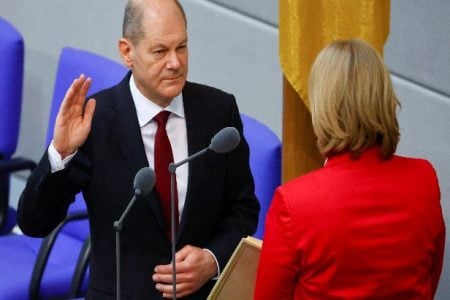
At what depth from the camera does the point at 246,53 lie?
438cm

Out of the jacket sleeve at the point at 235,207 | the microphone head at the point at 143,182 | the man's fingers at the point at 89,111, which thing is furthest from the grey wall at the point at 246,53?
the microphone head at the point at 143,182

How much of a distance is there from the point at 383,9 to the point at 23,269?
1689 mm

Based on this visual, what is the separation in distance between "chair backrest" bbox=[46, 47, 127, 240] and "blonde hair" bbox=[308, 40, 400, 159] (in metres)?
1.72

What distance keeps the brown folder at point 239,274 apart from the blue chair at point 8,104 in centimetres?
192

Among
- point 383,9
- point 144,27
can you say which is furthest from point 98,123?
point 383,9

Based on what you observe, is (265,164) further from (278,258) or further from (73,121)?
(278,258)

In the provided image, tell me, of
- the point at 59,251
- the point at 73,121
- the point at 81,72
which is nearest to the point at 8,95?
the point at 81,72

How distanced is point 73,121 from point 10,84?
5.91ft

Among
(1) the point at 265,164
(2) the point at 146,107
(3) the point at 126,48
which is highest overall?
(3) the point at 126,48

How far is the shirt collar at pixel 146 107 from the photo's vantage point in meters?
2.80

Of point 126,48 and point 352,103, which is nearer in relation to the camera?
point 352,103

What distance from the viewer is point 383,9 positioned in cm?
321

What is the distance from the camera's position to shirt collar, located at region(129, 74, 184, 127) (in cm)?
280

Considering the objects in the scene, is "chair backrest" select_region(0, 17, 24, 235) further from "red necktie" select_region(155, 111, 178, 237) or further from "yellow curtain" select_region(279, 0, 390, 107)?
"red necktie" select_region(155, 111, 178, 237)
